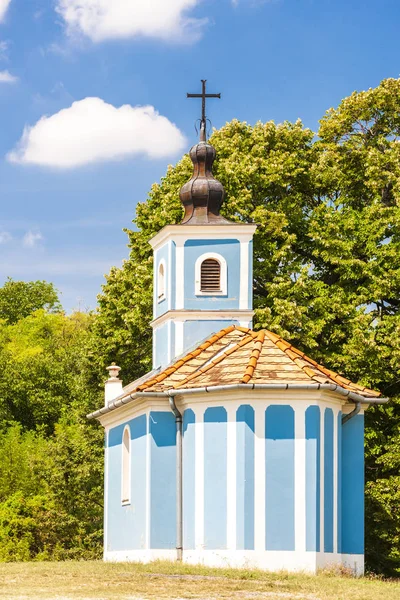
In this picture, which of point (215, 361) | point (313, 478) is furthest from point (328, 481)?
point (215, 361)

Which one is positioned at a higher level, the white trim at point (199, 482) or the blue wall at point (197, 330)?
the blue wall at point (197, 330)

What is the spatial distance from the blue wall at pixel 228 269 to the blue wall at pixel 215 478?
477 centimetres

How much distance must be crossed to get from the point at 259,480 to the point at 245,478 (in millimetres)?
286

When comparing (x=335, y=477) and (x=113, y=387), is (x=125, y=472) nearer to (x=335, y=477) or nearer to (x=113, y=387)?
(x=113, y=387)

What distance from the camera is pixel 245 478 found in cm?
2227

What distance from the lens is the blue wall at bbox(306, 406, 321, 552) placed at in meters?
22.1

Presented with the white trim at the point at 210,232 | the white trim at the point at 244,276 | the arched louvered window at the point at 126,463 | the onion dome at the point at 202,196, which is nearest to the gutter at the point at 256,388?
the arched louvered window at the point at 126,463

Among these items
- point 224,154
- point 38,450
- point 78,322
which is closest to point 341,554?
point 224,154

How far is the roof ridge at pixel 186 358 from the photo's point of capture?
960 inches

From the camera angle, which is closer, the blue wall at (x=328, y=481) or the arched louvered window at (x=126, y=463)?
the blue wall at (x=328, y=481)

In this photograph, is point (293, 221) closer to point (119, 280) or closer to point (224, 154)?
point (224, 154)

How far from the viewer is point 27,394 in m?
55.5

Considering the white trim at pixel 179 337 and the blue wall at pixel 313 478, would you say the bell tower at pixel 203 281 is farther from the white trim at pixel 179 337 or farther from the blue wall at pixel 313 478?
the blue wall at pixel 313 478

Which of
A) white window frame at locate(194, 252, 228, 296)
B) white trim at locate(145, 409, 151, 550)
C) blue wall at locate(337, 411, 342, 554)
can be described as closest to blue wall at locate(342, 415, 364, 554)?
blue wall at locate(337, 411, 342, 554)
